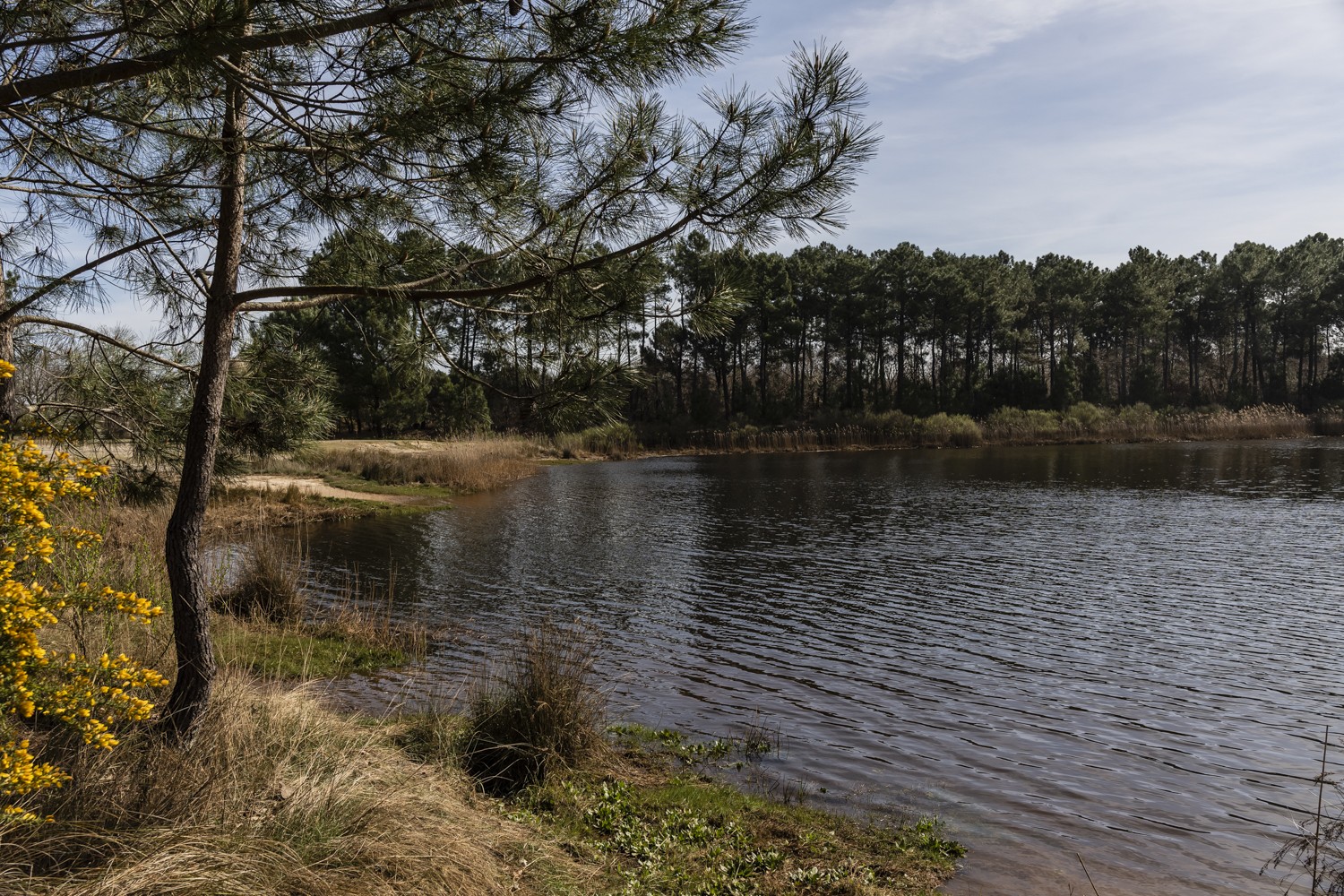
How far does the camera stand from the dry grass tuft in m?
3.21

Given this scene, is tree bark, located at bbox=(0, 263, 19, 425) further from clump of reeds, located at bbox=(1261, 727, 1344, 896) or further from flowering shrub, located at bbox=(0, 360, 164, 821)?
clump of reeds, located at bbox=(1261, 727, 1344, 896)

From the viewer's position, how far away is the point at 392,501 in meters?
25.9

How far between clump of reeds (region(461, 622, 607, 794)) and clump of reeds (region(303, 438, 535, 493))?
2462 centimetres

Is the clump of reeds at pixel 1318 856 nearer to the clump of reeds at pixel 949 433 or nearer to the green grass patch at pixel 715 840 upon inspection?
the green grass patch at pixel 715 840

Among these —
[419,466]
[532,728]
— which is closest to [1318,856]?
[532,728]

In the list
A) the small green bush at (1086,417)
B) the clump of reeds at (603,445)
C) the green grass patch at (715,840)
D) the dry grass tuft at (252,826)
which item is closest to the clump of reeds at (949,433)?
the small green bush at (1086,417)

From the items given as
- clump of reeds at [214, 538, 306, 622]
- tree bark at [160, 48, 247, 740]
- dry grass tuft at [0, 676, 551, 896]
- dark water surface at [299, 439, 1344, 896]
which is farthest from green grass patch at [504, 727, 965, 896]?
clump of reeds at [214, 538, 306, 622]

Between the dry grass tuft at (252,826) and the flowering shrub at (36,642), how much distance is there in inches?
11.8

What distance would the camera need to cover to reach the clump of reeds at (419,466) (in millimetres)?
30562

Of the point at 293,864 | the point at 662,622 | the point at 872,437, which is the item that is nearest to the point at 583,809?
the point at 293,864

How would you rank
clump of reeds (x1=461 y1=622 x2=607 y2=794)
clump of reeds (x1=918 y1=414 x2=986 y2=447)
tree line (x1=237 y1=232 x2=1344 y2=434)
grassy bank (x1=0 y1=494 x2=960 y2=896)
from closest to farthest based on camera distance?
grassy bank (x1=0 y1=494 x2=960 y2=896)
clump of reeds (x1=461 y1=622 x2=607 y2=794)
clump of reeds (x1=918 y1=414 x2=986 y2=447)
tree line (x1=237 y1=232 x2=1344 y2=434)

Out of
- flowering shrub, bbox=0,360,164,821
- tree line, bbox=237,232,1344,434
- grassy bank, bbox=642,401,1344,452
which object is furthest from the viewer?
tree line, bbox=237,232,1344,434

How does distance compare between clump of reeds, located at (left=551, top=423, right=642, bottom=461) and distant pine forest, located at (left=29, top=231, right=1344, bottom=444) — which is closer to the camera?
clump of reeds, located at (left=551, top=423, right=642, bottom=461)

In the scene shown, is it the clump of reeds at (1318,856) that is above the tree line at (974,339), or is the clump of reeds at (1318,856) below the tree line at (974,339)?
below
